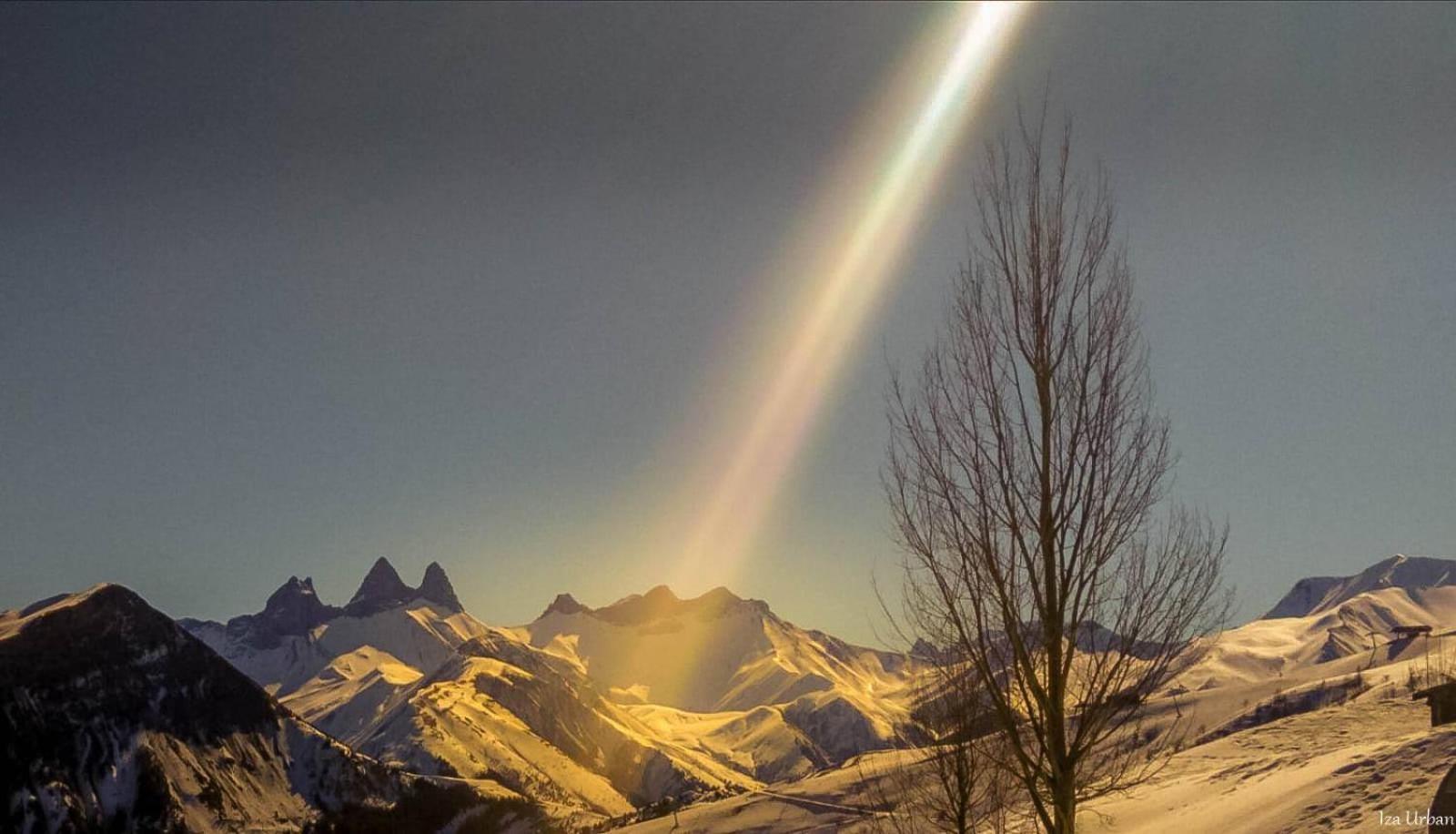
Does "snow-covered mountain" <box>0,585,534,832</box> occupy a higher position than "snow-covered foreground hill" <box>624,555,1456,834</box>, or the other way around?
"snow-covered mountain" <box>0,585,534,832</box>

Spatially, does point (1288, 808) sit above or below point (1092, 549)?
below

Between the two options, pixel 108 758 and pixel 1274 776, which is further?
pixel 108 758

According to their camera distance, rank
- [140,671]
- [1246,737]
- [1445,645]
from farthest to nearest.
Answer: [140,671], [1445,645], [1246,737]

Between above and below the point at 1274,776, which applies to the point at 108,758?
above

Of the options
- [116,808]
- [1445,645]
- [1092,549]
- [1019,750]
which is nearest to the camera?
[1019,750]

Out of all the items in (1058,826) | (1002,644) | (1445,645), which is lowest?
(1445,645)

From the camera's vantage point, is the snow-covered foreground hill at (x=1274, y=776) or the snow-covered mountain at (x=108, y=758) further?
the snow-covered mountain at (x=108, y=758)

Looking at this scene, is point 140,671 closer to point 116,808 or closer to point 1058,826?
point 116,808

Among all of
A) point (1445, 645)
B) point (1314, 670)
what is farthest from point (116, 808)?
point (1445, 645)

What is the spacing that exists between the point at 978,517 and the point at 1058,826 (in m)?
3.61

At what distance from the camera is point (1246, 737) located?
4600 cm

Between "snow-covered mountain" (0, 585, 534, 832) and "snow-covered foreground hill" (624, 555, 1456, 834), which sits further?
"snow-covered mountain" (0, 585, 534, 832)

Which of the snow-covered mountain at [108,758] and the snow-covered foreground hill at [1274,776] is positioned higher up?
the snow-covered mountain at [108,758]

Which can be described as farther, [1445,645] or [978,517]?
[1445,645]
